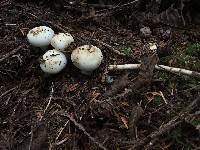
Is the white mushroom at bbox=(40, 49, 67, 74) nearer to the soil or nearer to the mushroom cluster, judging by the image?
the mushroom cluster

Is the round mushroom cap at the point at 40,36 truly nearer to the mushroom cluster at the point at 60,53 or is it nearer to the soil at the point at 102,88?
the mushroom cluster at the point at 60,53

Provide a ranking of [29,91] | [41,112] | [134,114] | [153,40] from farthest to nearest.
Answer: [153,40] → [29,91] → [41,112] → [134,114]

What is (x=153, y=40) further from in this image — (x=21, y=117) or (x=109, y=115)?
(x=21, y=117)

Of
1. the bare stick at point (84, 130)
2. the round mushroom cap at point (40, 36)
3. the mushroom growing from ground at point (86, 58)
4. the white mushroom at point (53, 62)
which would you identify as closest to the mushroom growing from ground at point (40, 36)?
the round mushroom cap at point (40, 36)

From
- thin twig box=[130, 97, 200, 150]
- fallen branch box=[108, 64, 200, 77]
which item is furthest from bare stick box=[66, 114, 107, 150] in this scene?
fallen branch box=[108, 64, 200, 77]

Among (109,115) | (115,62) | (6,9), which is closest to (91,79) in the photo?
(115,62)

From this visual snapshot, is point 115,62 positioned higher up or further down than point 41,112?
higher up

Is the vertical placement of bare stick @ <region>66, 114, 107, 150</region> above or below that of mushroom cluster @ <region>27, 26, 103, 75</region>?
below

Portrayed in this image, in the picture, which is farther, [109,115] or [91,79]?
[91,79]
